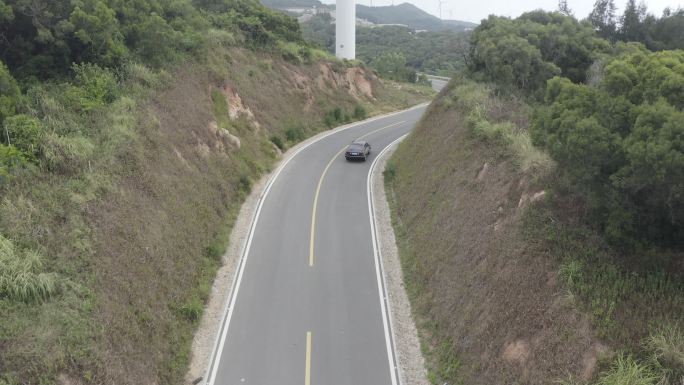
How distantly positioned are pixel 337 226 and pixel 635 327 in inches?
623

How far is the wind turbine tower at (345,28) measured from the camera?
208 ft

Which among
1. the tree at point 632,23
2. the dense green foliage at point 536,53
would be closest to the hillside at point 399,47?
the tree at point 632,23

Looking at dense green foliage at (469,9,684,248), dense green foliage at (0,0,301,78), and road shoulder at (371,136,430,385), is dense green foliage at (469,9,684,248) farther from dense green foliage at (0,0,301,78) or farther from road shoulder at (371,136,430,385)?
dense green foliage at (0,0,301,78)

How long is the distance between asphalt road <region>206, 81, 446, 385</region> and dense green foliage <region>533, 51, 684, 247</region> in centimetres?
846

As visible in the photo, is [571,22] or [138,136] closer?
[138,136]

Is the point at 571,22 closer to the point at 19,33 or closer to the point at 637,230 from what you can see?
the point at 637,230

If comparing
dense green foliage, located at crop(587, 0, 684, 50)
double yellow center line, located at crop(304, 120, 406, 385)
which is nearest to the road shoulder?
double yellow center line, located at crop(304, 120, 406, 385)

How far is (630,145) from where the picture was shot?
12539mm

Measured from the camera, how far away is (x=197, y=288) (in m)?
18.8

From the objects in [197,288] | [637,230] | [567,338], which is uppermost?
[637,230]

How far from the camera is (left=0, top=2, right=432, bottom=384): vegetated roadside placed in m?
12.8

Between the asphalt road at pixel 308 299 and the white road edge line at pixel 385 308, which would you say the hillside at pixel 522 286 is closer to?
the white road edge line at pixel 385 308

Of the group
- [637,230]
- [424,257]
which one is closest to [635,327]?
[637,230]

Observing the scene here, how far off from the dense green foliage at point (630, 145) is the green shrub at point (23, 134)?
1809cm
